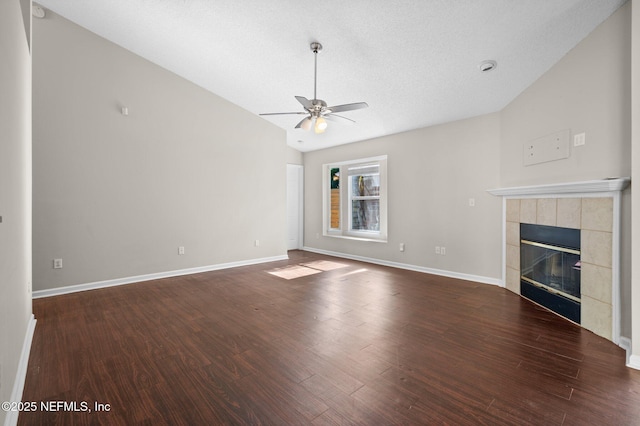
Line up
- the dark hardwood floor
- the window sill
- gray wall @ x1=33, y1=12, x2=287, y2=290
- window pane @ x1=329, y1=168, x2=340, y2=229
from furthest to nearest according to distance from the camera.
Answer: window pane @ x1=329, y1=168, x2=340, y2=229 < the window sill < gray wall @ x1=33, y1=12, x2=287, y2=290 < the dark hardwood floor

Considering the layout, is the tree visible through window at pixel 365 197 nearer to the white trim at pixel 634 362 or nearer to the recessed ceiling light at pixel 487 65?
the recessed ceiling light at pixel 487 65

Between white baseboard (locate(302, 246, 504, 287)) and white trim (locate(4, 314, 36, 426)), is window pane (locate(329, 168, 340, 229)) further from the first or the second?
white trim (locate(4, 314, 36, 426))

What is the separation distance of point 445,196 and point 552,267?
185 centimetres

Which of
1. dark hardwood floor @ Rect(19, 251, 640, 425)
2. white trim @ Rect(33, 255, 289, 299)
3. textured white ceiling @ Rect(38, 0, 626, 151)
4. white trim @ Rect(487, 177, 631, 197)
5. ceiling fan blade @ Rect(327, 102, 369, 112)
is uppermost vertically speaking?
textured white ceiling @ Rect(38, 0, 626, 151)

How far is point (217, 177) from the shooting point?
17.4 ft

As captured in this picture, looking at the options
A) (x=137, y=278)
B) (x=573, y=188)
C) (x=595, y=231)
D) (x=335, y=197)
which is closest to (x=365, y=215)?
(x=335, y=197)

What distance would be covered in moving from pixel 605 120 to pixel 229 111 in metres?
5.15

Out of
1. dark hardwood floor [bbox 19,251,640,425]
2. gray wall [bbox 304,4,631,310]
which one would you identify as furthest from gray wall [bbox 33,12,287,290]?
gray wall [bbox 304,4,631,310]

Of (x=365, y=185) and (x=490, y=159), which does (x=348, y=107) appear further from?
(x=365, y=185)

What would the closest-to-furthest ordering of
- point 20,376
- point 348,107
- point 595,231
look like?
point 20,376, point 595,231, point 348,107

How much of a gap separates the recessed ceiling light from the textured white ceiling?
2.6 inches

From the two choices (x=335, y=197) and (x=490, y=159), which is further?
(x=335, y=197)

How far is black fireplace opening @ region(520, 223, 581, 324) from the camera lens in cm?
293

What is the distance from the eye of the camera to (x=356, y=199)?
21.1ft
